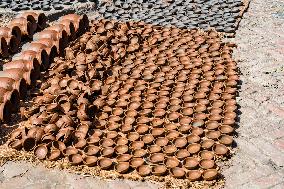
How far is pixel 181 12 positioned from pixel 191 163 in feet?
19.3

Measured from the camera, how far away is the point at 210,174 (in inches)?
204

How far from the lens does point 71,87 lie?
7020 mm

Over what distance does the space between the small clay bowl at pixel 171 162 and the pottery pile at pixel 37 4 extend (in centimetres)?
638

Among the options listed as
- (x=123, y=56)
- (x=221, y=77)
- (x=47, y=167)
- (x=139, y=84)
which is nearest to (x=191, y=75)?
(x=221, y=77)

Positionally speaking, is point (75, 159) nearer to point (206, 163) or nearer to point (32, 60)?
point (206, 163)

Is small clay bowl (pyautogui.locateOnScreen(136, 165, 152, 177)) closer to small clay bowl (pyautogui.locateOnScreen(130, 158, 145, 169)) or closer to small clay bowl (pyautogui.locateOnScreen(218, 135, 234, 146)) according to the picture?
small clay bowl (pyautogui.locateOnScreen(130, 158, 145, 169))

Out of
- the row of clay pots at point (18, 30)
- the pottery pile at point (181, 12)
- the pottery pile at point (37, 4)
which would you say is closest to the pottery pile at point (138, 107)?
the pottery pile at point (181, 12)

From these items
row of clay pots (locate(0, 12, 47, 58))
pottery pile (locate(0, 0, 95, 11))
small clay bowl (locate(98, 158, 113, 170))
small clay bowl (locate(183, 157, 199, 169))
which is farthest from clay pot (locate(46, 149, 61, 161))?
pottery pile (locate(0, 0, 95, 11))

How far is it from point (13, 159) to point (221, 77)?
3905mm

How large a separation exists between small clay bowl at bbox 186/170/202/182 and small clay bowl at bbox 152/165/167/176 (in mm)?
315

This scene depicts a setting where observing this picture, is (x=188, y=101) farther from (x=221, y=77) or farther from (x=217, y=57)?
(x=217, y=57)

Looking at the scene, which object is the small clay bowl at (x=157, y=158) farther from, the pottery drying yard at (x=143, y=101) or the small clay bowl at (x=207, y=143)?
the small clay bowl at (x=207, y=143)

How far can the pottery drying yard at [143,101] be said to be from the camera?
5379 millimetres

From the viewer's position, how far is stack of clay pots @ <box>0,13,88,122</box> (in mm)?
6613
